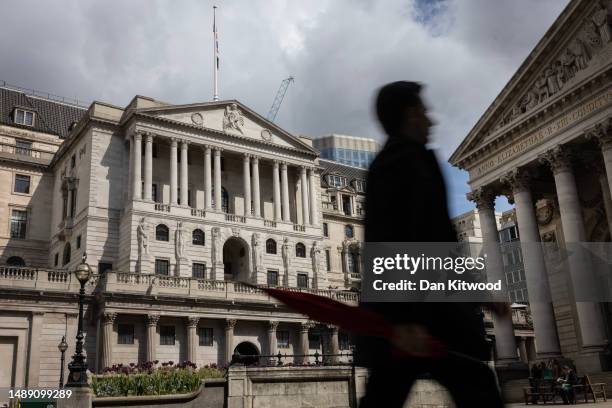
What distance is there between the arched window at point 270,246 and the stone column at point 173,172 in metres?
9.54

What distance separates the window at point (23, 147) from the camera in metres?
60.0

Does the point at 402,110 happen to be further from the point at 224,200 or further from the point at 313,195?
the point at 313,195

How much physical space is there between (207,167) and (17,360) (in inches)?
907

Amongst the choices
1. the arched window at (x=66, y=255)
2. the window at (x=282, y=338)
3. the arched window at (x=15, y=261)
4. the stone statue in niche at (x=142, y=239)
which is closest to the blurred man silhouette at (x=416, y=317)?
the window at (x=282, y=338)

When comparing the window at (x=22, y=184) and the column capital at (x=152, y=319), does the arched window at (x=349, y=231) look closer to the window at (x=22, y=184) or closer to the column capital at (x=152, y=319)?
the column capital at (x=152, y=319)

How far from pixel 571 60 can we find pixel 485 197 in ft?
33.1

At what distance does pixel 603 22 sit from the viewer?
2717 cm

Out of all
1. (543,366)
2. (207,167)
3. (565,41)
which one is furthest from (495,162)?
(207,167)

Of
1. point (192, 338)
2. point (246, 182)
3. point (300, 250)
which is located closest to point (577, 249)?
point (192, 338)

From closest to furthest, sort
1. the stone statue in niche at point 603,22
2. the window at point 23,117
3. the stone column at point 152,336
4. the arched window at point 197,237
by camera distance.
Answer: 1. the stone statue in niche at point 603,22
2. the stone column at point 152,336
3. the arched window at point 197,237
4. the window at point 23,117

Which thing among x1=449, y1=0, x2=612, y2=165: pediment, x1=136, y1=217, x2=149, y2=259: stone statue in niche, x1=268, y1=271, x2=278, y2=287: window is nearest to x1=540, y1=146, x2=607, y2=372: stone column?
x1=449, y1=0, x2=612, y2=165: pediment

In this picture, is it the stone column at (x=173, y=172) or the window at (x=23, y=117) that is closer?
the stone column at (x=173, y=172)

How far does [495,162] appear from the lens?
1367 inches

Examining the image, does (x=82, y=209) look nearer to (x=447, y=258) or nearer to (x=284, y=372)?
(x=284, y=372)
